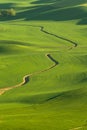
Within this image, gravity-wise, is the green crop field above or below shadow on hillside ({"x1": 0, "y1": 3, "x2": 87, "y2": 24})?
above

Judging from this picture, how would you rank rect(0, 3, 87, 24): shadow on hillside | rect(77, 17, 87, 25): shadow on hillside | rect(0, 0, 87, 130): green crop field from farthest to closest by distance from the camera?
rect(0, 3, 87, 24): shadow on hillside
rect(77, 17, 87, 25): shadow on hillside
rect(0, 0, 87, 130): green crop field

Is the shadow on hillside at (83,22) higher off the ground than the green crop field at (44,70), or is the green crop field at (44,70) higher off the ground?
the green crop field at (44,70)

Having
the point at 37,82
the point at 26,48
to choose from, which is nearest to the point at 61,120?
the point at 37,82

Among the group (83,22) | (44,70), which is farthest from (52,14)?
(44,70)

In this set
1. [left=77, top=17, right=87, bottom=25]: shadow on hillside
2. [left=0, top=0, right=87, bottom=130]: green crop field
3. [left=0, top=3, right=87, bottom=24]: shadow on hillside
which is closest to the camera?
[left=0, top=0, right=87, bottom=130]: green crop field

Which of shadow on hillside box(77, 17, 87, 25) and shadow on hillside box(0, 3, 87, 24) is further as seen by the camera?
shadow on hillside box(0, 3, 87, 24)

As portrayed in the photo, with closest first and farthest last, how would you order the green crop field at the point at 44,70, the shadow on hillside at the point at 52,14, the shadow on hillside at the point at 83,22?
1. the green crop field at the point at 44,70
2. the shadow on hillside at the point at 83,22
3. the shadow on hillside at the point at 52,14

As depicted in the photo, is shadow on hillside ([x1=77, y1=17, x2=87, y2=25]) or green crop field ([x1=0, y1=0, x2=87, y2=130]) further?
shadow on hillside ([x1=77, y1=17, x2=87, y2=25])
